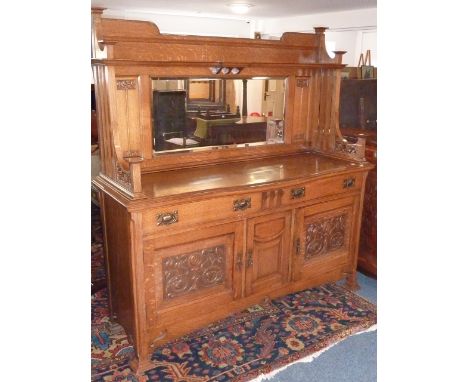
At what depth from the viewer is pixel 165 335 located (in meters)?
2.16

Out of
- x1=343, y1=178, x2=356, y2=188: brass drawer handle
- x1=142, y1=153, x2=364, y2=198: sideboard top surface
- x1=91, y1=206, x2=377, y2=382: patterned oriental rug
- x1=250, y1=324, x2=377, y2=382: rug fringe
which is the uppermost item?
x1=142, y1=153, x2=364, y2=198: sideboard top surface

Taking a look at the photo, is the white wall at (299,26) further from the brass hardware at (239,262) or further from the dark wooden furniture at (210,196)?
the brass hardware at (239,262)

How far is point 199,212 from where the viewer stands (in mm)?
2096

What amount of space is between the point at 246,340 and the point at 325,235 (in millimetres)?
804

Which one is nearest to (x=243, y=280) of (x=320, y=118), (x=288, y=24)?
(x=320, y=118)

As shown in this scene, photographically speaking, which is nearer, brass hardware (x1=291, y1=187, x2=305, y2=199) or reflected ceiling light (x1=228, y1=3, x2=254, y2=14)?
brass hardware (x1=291, y1=187, x2=305, y2=199)

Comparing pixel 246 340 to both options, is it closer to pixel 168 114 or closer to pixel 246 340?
pixel 246 340

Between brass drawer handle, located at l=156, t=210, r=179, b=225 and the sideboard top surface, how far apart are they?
0.29 ft

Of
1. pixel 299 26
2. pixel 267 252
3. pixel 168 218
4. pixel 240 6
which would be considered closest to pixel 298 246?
pixel 267 252

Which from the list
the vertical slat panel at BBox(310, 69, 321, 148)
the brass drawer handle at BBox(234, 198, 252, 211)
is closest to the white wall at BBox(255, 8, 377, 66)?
the vertical slat panel at BBox(310, 69, 321, 148)

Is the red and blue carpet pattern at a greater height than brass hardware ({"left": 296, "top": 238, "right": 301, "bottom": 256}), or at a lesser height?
lesser

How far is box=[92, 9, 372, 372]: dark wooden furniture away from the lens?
2.06 meters

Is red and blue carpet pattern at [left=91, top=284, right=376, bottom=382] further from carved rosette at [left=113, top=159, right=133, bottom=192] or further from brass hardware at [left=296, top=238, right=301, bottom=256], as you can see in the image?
carved rosette at [left=113, top=159, right=133, bottom=192]
